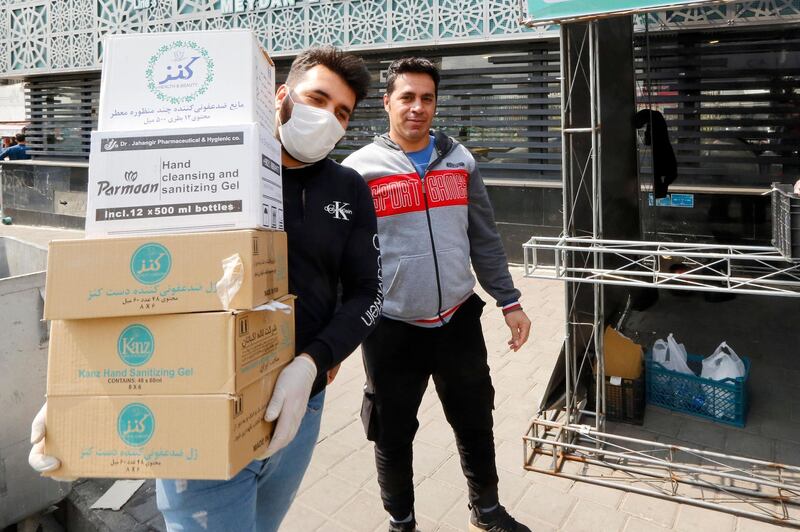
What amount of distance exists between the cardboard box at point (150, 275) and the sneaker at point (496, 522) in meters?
1.76

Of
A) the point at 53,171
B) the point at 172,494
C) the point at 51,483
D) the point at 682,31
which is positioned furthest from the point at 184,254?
the point at 53,171

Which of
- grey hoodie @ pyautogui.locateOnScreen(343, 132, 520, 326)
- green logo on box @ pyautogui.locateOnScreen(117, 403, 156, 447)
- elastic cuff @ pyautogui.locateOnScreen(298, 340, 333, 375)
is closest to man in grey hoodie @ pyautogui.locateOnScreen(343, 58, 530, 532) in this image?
grey hoodie @ pyautogui.locateOnScreen(343, 132, 520, 326)

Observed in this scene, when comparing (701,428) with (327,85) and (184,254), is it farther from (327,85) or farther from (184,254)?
(184,254)

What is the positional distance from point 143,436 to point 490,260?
171 cm

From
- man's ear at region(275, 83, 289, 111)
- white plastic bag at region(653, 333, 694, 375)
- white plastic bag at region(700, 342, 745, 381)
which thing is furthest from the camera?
white plastic bag at region(653, 333, 694, 375)

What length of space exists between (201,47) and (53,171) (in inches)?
479

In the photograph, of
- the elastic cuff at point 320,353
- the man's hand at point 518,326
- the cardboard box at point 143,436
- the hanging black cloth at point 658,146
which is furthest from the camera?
→ the hanging black cloth at point 658,146

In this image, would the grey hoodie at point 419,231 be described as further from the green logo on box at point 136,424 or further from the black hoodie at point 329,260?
the green logo on box at point 136,424

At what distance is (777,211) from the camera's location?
2.65m

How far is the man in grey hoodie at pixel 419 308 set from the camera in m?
2.27

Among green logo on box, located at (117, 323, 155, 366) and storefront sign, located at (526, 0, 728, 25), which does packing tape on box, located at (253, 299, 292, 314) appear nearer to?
green logo on box, located at (117, 323, 155, 366)

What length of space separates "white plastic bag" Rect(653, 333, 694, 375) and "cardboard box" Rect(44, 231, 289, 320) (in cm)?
342

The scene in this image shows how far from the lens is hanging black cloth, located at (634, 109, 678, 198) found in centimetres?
494

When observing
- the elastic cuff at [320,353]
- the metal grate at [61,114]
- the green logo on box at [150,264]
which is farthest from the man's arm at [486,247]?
Result: the metal grate at [61,114]
